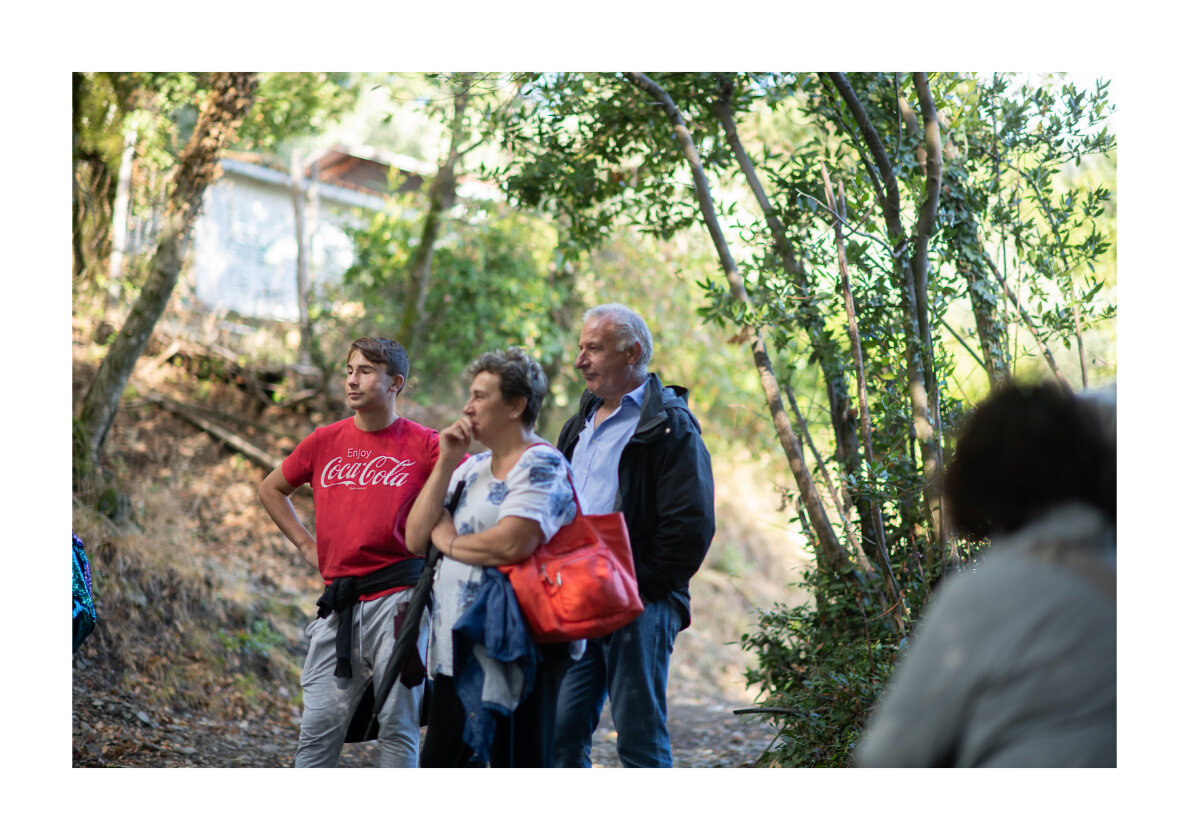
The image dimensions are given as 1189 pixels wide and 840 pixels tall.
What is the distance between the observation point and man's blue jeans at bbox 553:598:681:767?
2623 millimetres

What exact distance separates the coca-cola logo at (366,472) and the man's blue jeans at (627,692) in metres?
0.69

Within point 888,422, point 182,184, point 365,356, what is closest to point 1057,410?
point 365,356

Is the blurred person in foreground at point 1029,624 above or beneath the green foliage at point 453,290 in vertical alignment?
beneath

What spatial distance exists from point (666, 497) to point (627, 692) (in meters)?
0.52

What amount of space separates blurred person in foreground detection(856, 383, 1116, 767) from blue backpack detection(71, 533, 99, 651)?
263 centimetres

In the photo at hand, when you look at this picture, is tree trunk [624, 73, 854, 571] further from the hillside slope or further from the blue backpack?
the blue backpack

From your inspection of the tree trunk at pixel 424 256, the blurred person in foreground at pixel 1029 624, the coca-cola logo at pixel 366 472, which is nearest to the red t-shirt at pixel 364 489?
the coca-cola logo at pixel 366 472

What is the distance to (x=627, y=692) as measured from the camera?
8.59 feet

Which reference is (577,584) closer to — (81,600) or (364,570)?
(364,570)

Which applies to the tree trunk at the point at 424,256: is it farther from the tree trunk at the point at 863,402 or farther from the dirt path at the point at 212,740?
the tree trunk at the point at 863,402

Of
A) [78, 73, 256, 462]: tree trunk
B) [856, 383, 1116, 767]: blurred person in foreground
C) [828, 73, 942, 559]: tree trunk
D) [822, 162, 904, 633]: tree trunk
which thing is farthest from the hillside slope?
[856, 383, 1116, 767]: blurred person in foreground

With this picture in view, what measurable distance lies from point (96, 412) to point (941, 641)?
17.3ft

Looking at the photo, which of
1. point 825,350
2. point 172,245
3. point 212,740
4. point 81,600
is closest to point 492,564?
point 81,600

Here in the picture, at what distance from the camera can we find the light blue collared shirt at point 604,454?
2707 millimetres
